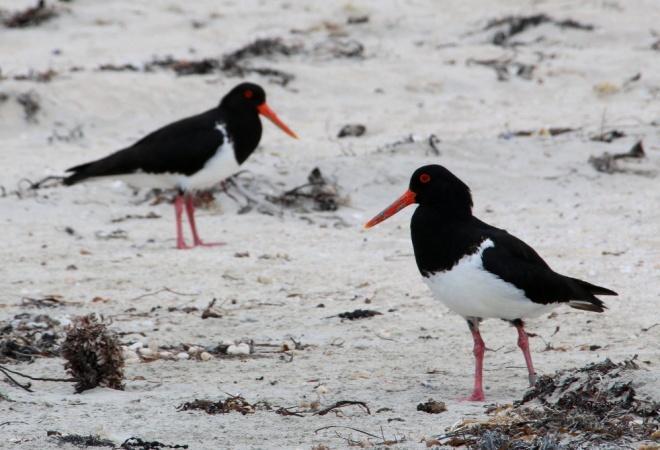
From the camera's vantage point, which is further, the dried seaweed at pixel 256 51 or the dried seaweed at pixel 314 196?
the dried seaweed at pixel 256 51

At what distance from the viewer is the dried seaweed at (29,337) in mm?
6582

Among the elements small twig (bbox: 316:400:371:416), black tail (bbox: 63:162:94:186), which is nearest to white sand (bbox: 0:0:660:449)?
small twig (bbox: 316:400:371:416)

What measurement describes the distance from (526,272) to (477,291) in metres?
0.30

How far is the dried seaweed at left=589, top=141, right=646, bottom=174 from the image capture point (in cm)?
1109

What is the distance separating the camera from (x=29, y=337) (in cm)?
688

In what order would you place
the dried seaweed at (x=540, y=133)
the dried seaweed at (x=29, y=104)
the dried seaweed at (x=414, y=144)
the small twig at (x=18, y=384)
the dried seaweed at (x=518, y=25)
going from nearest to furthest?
the small twig at (x=18, y=384)
the dried seaweed at (x=414, y=144)
the dried seaweed at (x=540, y=133)
the dried seaweed at (x=29, y=104)
the dried seaweed at (x=518, y=25)

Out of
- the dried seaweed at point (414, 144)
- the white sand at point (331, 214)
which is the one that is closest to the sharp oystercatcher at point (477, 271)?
the white sand at point (331, 214)

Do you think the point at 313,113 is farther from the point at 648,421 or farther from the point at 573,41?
the point at 648,421

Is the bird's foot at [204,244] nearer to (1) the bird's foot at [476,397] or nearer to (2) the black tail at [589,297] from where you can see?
(2) the black tail at [589,297]

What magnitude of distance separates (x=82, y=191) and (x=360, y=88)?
4603mm

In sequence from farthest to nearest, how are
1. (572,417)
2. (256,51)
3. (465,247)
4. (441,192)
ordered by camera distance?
(256,51) < (441,192) < (465,247) < (572,417)

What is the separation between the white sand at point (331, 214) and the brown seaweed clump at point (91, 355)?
78 millimetres

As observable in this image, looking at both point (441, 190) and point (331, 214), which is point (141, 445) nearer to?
point (441, 190)

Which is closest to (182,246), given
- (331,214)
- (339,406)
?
(331,214)
